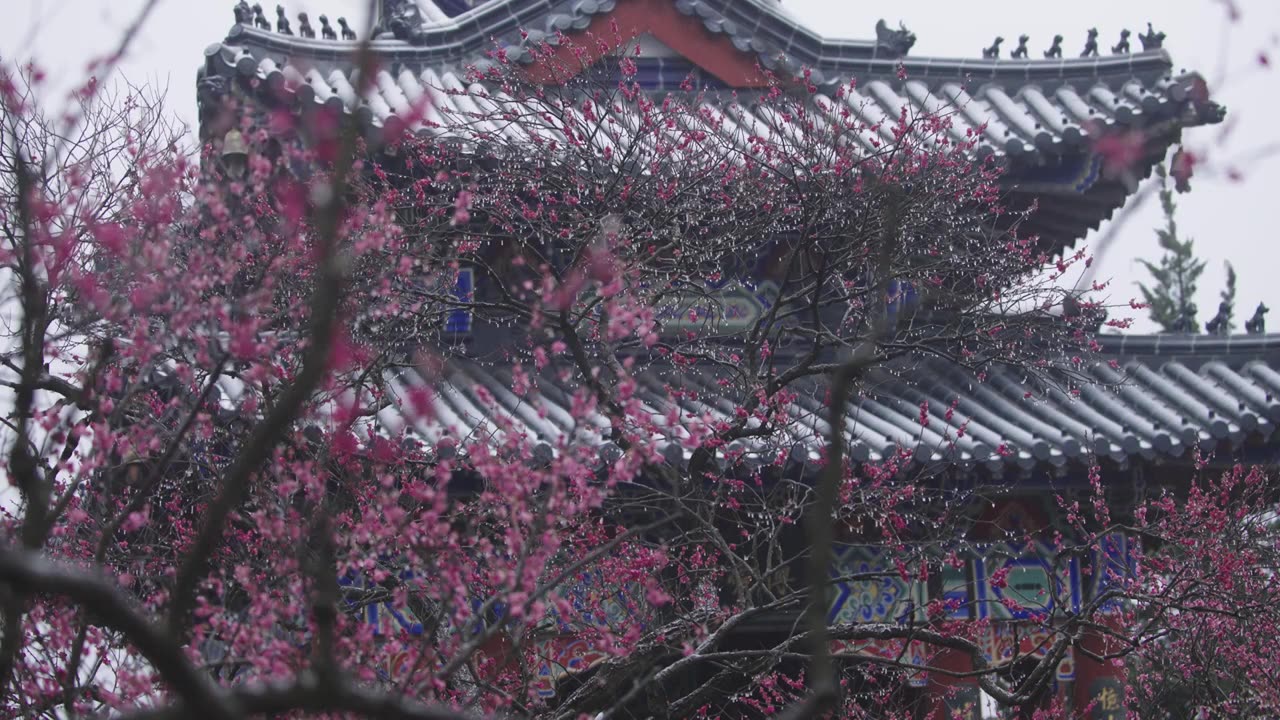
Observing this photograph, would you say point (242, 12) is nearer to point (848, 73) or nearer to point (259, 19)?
point (259, 19)

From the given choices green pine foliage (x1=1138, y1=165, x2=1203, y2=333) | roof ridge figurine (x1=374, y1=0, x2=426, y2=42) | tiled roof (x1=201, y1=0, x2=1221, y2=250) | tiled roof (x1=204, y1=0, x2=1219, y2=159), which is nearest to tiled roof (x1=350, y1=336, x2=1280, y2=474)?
tiled roof (x1=201, y1=0, x2=1221, y2=250)

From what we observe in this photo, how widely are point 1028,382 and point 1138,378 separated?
3.07 feet

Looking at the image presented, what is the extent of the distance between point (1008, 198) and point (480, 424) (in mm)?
5764

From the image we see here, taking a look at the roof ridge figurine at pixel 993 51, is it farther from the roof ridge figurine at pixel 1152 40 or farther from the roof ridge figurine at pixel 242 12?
the roof ridge figurine at pixel 242 12

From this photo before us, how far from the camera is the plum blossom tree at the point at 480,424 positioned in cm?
443

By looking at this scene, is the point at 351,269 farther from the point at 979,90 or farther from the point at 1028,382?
the point at 979,90

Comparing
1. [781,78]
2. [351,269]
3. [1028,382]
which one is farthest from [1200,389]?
[351,269]

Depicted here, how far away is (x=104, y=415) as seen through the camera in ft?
16.7

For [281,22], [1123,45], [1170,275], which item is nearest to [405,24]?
[281,22]

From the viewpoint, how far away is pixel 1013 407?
33.3 ft

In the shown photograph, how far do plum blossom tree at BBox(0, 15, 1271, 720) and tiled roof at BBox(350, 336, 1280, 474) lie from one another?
4.8 inches

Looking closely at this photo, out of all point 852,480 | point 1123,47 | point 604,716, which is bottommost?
point 604,716

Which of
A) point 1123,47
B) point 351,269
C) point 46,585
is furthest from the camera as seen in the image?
point 1123,47

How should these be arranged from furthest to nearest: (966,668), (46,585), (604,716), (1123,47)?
(1123,47)
(966,668)
(604,716)
(46,585)
